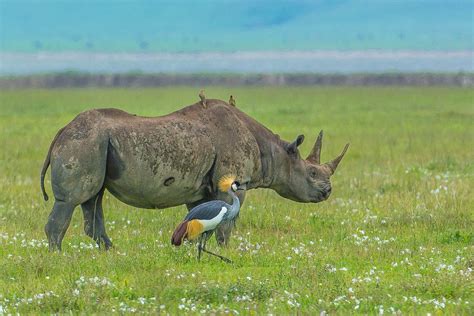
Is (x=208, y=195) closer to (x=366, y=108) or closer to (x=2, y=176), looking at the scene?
(x=2, y=176)

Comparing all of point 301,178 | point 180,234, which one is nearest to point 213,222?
point 180,234

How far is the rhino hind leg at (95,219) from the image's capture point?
1331 cm

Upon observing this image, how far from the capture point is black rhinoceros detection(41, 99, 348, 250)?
41.6ft

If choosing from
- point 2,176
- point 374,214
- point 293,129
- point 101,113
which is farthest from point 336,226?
point 293,129

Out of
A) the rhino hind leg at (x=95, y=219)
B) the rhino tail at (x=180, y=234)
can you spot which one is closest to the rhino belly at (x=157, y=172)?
the rhino hind leg at (x=95, y=219)

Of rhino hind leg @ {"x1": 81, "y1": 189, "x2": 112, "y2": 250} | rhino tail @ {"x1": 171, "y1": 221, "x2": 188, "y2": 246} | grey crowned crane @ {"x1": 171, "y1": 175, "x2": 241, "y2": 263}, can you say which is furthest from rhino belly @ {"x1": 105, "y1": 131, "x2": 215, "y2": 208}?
rhino tail @ {"x1": 171, "y1": 221, "x2": 188, "y2": 246}

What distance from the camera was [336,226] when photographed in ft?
48.9

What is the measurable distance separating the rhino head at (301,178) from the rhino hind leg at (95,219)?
2.34m

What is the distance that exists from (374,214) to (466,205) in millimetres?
1342

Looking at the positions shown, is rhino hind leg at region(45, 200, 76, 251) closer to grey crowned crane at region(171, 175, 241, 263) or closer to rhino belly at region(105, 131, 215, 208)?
rhino belly at region(105, 131, 215, 208)

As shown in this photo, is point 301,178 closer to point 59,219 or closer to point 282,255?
point 282,255

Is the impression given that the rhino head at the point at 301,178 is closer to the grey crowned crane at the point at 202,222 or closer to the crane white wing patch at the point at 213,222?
the grey crowned crane at the point at 202,222

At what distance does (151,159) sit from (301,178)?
2454mm

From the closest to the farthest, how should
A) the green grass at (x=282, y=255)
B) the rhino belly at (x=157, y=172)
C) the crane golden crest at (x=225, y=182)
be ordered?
the green grass at (x=282, y=255) < the rhino belly at (x=157, y=172) < the crane golden crest at (x=225, y=182)
